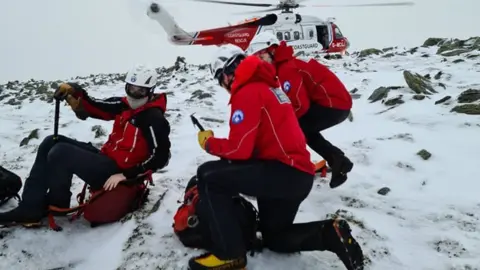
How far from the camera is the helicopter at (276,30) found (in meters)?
13.3

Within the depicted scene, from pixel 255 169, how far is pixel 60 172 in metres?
2.11

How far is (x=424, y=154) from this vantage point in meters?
5.29

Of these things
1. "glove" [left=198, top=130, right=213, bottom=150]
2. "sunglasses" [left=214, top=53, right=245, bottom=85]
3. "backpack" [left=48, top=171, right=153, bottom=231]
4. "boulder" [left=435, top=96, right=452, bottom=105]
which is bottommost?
"boulder" [left=435, top=96, right=452, bottom=105]

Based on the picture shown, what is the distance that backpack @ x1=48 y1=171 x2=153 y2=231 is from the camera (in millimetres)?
3975

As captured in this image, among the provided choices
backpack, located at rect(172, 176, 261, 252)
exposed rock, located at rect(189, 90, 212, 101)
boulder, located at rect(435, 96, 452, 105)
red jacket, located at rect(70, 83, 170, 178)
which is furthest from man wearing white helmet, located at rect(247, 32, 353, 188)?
exposed rock, located at rect(189, 90, 212, 101)

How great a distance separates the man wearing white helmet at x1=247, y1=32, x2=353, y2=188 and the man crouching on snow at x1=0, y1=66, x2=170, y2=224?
1.24 meters

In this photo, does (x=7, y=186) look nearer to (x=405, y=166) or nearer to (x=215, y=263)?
(x=215, y=263)

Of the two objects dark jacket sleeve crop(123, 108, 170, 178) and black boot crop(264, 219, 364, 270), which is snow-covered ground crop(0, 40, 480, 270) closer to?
black boot crop(264, 219, 364, 270)

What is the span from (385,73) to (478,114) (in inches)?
209

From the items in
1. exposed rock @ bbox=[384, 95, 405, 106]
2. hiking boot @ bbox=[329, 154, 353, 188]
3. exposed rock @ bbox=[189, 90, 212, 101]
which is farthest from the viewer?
exposed rock @ bbox=[189, 90, 212, 101]

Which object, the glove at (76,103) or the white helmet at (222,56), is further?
the glove at (76,103)

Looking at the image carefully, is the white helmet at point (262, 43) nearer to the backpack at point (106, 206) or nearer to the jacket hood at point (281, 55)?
the jacket hood at point (281, 55)

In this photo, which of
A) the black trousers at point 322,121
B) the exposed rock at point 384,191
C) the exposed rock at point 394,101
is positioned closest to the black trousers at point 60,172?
the black trousers at point 322,121

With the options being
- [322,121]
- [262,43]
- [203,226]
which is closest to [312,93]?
[322,121]
